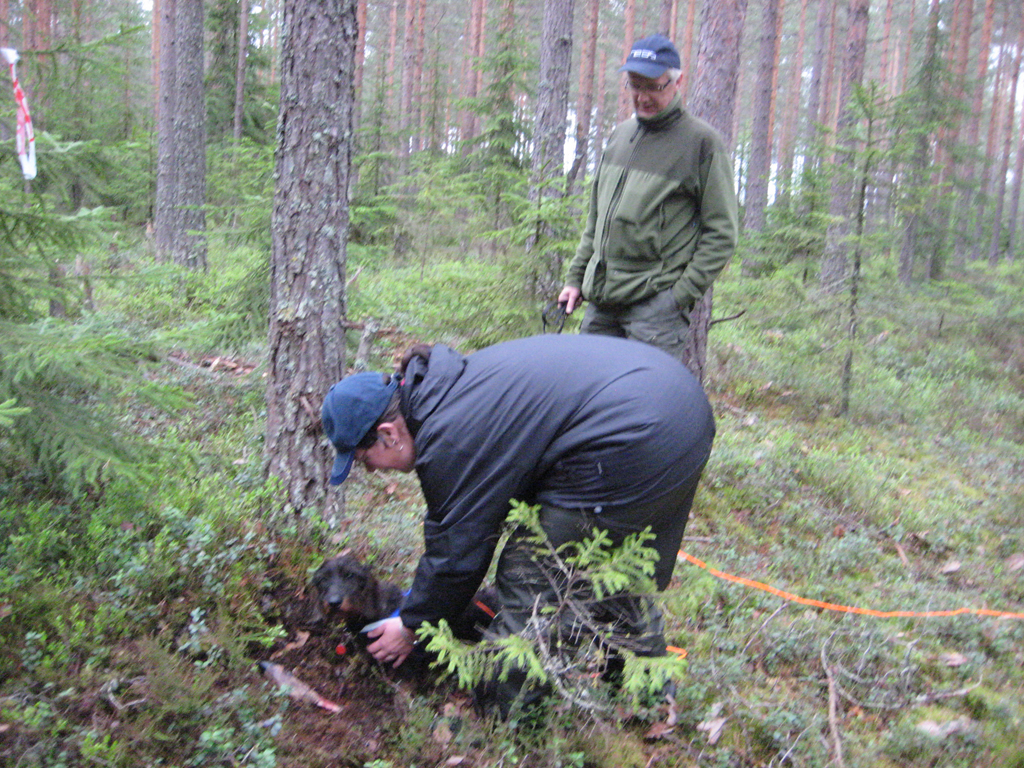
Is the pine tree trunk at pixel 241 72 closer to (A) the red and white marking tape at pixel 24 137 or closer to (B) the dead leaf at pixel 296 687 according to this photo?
(A) the red and white marking tape at pixel 24 137

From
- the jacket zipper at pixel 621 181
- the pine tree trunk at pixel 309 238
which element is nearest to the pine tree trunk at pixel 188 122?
the pine tree trunk at pixel 309 238

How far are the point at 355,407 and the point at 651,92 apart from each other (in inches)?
102

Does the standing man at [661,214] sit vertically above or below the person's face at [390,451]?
above

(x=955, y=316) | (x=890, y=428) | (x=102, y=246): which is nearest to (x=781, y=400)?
(x=890, y=428)

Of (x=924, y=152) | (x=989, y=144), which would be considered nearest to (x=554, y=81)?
(x=924, y=152)

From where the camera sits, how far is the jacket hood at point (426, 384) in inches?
110

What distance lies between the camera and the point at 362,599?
3.47 meters

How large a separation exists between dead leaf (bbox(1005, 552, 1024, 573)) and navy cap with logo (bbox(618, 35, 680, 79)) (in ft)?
14.0

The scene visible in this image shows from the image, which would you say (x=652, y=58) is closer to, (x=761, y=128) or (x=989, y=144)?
(x=761, y=128)

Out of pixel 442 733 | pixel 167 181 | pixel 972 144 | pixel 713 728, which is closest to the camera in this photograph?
pixel 442 733

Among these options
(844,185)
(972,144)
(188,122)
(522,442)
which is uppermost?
(972,144)

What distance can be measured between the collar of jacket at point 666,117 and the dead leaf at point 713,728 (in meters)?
3.18

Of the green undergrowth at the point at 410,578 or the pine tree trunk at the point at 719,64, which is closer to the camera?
the green undergrowth at the point at 410,578

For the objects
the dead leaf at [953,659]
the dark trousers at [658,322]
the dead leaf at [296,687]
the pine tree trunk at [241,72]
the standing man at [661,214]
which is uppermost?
the pine tree trunk at [241,72]
